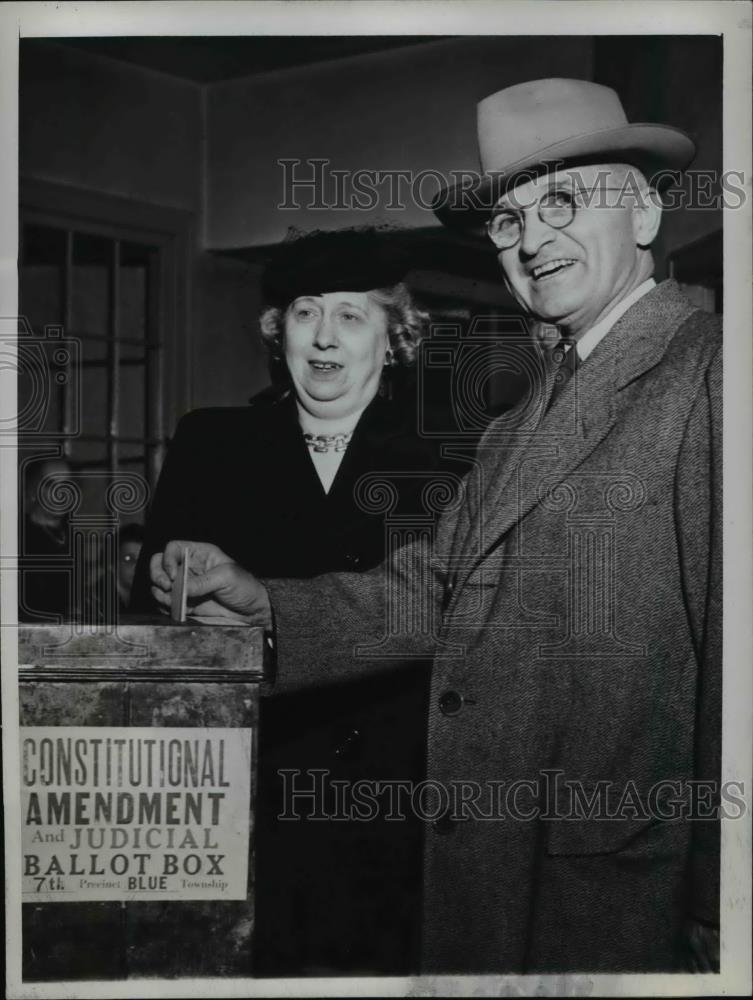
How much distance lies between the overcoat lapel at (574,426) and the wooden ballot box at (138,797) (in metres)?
0.68

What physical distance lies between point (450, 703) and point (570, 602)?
0.41m

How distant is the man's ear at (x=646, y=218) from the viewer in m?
2.94

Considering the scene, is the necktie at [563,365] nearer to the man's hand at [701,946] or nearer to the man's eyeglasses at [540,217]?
the man's eyeglasses at [540,217]

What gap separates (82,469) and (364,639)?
0.87m

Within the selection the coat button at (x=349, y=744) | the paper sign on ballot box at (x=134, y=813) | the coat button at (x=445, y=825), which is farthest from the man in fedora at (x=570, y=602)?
the paper sign on ballot box at (x=134, y=813)

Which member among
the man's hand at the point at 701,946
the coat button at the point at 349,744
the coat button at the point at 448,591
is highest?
the coat button at the point at 448,591

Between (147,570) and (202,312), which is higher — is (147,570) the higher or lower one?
the lower one

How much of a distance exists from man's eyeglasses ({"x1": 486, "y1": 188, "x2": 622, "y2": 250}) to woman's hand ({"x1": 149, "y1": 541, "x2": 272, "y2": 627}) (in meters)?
1.10

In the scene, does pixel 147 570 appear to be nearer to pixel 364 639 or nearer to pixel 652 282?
pixel 364 639

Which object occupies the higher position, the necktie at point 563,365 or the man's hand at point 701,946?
the necktie at point 563,365

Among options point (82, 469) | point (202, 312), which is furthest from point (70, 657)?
point (202, 312)

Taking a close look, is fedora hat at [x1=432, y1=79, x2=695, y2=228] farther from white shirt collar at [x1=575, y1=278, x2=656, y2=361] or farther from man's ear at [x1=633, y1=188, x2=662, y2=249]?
white shirt collar at [x1=575, y1=278, x2=656, y2=361]

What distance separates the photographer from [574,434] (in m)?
2.90

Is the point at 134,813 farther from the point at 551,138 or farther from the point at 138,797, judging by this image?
the point at 551,138
